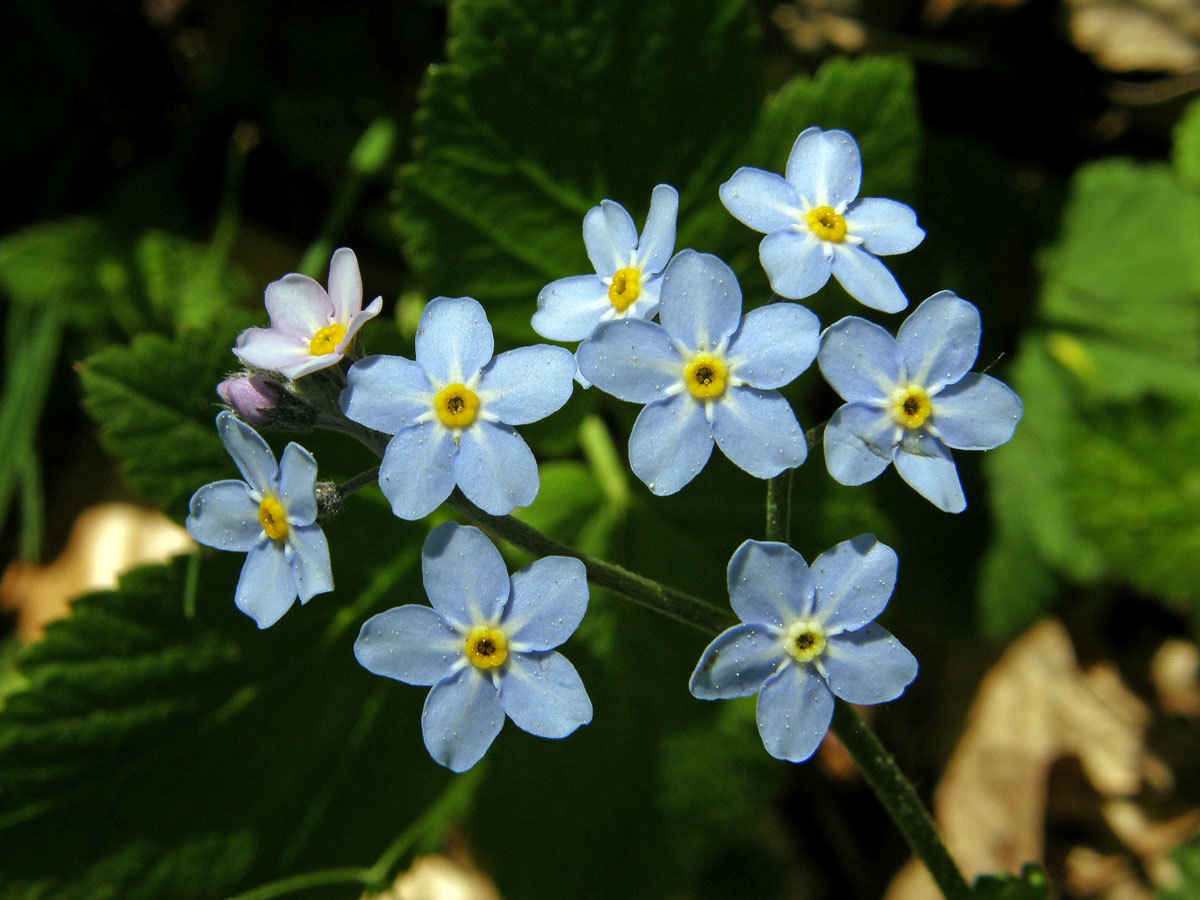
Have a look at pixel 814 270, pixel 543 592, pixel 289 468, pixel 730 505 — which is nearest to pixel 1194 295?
pixel 730 505

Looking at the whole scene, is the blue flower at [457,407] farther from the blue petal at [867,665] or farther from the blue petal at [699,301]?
the blue petal at [867,665]

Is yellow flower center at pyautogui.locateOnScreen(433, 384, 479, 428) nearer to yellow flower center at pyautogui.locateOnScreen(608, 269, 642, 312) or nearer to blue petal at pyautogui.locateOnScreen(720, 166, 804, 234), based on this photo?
yellow flower center at pyautogui.locateOnScreen(608, 269, 642, 312)

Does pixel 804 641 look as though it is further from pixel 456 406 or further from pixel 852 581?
pixel 456 406

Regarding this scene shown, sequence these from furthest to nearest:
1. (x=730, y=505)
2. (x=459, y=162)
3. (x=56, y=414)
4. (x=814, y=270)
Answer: (x=56, y=414), (x=730, y=505), (x=459, y=162), (x=814, y=270)

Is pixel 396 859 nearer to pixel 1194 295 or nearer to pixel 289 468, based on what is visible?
pixel 289 468

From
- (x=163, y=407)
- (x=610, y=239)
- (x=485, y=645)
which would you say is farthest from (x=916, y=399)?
(x=163, y=407)

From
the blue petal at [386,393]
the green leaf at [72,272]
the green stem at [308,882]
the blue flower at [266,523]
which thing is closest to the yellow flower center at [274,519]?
the blue flower at [266,523]

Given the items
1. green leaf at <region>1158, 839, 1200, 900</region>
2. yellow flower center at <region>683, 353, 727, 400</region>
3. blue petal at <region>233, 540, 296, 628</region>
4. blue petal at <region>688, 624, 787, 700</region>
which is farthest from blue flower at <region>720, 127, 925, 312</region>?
green leaf at <region>1158, 839, 1200, 900</region>
